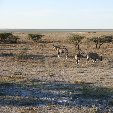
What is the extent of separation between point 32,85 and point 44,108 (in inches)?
201

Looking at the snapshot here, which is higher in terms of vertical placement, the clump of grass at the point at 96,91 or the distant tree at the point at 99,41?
the clump of grass at the point at 96,91

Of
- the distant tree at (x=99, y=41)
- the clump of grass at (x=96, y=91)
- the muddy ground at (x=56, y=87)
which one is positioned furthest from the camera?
the distant tree at (x=99, y=41)

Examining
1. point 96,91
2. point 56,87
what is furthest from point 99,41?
point 96,91

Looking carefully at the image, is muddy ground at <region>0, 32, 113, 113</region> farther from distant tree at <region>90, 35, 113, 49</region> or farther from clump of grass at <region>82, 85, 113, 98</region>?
distant tree at <region>90, 35, 113, 49</region>

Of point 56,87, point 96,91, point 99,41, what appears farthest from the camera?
point 99,41

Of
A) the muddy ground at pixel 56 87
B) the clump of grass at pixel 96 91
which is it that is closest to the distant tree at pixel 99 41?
the muddy ground at pixel 56 87

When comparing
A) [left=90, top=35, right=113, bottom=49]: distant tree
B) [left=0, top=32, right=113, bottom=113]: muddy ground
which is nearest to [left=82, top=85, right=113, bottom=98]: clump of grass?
[left=0, top=32, right=113, bottom=113]: muddy ground

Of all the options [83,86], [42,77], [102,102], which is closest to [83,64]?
[42,77]

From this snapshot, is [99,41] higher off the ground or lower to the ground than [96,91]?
lower

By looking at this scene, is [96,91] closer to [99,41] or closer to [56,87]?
[56,87]

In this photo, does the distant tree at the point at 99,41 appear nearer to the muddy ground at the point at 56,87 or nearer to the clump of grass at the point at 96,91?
the muddy ground at the point at 56,87

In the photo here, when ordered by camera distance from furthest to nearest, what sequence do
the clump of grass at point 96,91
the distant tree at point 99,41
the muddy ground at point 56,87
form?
1. the distant tree at point 99,41
2. the clump of grass at point 96,91
3. the muddy ground at point 56,87

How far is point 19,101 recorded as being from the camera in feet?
49.7

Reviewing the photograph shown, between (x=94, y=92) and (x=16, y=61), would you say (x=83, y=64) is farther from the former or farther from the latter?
(x=94, y=92)
